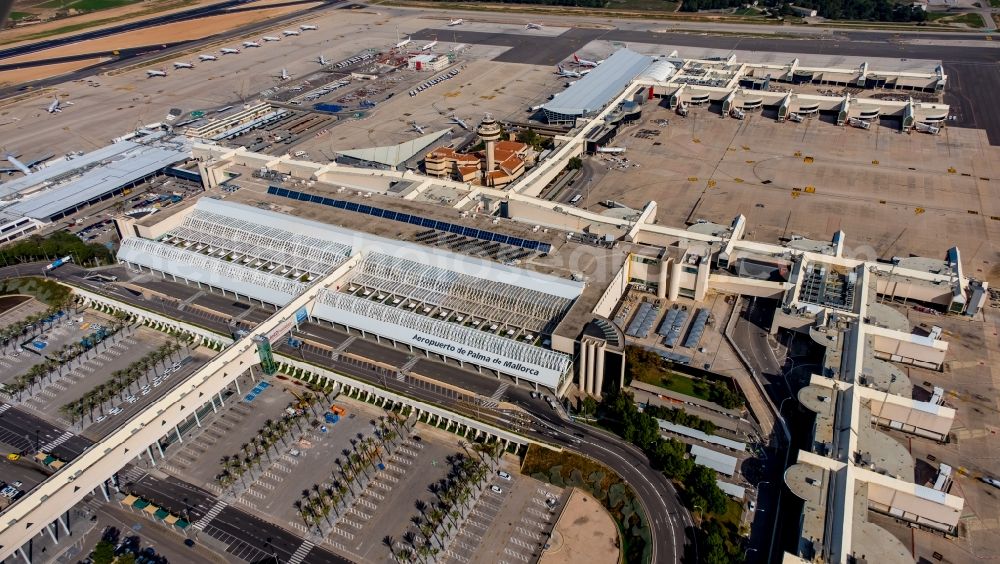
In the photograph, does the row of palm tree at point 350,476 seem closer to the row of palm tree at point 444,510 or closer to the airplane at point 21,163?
the row of palm tree at point 444,510

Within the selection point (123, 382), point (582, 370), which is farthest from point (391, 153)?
point (582, 370)

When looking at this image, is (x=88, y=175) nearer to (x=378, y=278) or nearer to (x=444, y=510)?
(x=378, y=278)

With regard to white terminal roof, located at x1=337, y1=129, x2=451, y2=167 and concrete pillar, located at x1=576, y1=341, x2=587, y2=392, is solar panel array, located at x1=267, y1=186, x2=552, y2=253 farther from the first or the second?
white terminal roof, located at x1=337, y1=129, x2=451, y2=167

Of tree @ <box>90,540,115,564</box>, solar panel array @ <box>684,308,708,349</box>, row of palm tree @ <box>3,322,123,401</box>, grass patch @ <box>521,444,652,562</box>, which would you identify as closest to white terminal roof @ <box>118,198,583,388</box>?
grass patch @ <box>521,444,652,562</box>

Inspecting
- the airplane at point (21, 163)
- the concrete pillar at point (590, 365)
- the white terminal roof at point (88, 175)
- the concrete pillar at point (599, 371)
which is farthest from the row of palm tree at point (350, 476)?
the airplane at point (21, 163)

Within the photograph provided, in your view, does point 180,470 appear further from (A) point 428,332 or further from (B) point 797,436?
(B) point 797,436

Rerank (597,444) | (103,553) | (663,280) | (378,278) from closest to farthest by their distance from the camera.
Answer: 1. (103,553)
2. (597,444)
3. (663,280)
4. (378,278)
